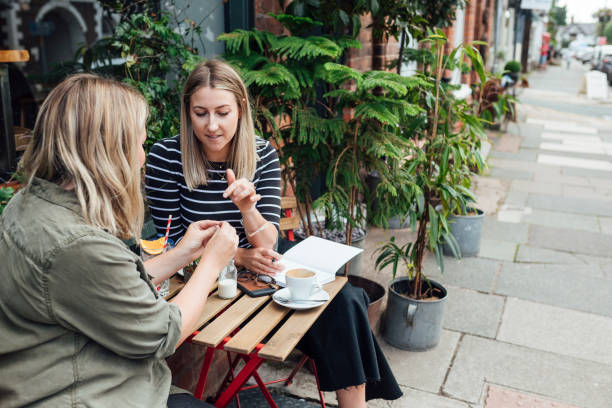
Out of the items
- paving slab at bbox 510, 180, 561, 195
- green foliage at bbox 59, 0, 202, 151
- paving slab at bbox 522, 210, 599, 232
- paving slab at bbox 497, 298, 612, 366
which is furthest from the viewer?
paving slab at bbox 510, 180, 561, 195

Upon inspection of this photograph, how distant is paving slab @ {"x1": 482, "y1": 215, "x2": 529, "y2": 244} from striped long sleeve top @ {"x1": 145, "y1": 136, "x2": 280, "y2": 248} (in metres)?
3.49

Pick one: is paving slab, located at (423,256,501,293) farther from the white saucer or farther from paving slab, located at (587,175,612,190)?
paving slab, located at (587,175,612,190)

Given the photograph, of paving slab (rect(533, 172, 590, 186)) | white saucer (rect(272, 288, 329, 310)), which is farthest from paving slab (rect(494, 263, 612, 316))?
Result: paving slab (rect(533, 172, 590, 186))

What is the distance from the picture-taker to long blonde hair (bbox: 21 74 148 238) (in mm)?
1375

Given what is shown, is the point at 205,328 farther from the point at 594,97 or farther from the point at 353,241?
the point at 594,97

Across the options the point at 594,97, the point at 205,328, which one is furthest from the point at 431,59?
the point at 594,97

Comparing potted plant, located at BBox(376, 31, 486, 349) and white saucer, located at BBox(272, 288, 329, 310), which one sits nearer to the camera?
white saucer, located at BBox(272, 288, 329, 310)

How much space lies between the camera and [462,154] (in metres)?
3.00

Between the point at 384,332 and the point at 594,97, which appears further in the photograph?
the point at 594,97

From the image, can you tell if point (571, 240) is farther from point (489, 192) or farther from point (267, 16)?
point (267, 16)

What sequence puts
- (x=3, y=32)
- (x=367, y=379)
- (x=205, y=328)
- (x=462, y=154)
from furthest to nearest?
(x=3, y=32) < (x=462, y=154) < (x=367, y=379) < (x=205, y=328)

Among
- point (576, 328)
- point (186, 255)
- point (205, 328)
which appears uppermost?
point (186, 255)

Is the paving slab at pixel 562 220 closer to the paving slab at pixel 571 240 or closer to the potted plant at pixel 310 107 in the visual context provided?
the paving slab at pixel 571 240

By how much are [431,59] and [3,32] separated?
9.75 metres
